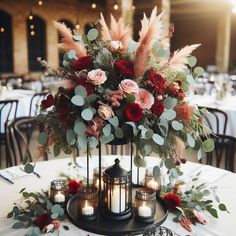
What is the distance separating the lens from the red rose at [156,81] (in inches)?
47.9

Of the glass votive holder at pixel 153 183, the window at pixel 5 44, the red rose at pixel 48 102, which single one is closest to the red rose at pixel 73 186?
the glass votive holder at pixel 153 183

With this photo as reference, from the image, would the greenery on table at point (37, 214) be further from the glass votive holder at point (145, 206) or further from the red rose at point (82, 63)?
the red rose at point (82, 63)

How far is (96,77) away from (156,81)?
8.4 inches

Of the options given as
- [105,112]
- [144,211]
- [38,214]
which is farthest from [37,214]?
[105,112]

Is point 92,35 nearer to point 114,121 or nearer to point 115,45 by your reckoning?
point 115,45

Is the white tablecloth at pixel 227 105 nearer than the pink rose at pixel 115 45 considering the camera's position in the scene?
No

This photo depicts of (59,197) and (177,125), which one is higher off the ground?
(177,125)

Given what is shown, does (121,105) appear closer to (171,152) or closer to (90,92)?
(90,92)

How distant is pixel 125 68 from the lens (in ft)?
3.94

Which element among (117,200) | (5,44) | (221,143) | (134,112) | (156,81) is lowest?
(221,143)

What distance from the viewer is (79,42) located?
1288mm

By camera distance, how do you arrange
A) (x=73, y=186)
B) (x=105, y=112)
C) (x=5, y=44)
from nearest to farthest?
(x=105, y=112) < (x=73, y=186) < (x=5, y=44)

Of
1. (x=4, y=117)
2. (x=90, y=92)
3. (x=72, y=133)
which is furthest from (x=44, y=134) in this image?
(x=4, y=117)

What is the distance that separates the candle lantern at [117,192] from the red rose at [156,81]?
0.33 m
